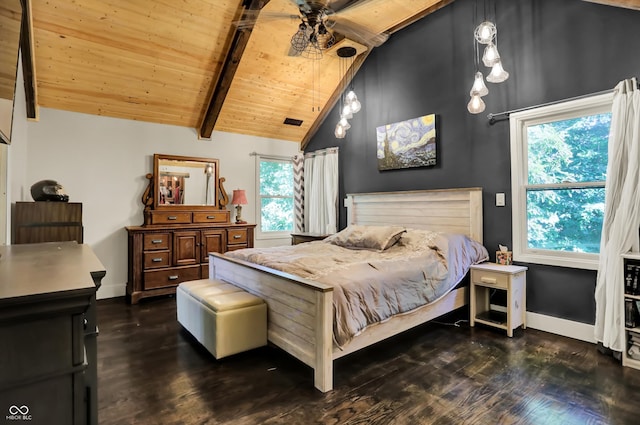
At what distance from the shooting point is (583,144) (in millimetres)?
2982

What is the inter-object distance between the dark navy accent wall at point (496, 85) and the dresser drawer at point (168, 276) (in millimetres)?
2699

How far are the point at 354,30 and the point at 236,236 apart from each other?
324 centimetres

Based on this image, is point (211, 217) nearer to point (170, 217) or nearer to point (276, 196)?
point (170, 217)

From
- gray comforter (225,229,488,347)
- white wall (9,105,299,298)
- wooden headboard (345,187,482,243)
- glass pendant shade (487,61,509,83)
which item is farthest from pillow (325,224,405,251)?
white wall (9,105,299,298)

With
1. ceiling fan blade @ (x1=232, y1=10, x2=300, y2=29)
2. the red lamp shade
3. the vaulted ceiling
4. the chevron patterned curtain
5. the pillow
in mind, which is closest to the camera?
ceiling fan blade @ (x1=232, y1=10, x2=300, y2=29)

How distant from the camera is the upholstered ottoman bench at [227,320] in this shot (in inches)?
97.7

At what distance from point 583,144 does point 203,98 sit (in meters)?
4.45

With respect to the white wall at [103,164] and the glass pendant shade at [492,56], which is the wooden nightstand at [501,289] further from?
the white wall at [103,164]

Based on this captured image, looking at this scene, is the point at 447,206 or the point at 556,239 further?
the point at 447,206

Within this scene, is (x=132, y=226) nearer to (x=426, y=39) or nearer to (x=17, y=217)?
(x=17, y=217)

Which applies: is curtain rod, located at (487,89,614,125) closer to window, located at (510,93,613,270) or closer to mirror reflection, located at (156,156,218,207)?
window, located at (510,93,613,270)

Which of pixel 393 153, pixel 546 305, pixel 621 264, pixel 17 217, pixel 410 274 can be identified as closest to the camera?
pixel 621 264

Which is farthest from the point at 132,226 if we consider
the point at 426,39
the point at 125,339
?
the point at 426,39

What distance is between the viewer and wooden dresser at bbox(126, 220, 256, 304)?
164 inches
